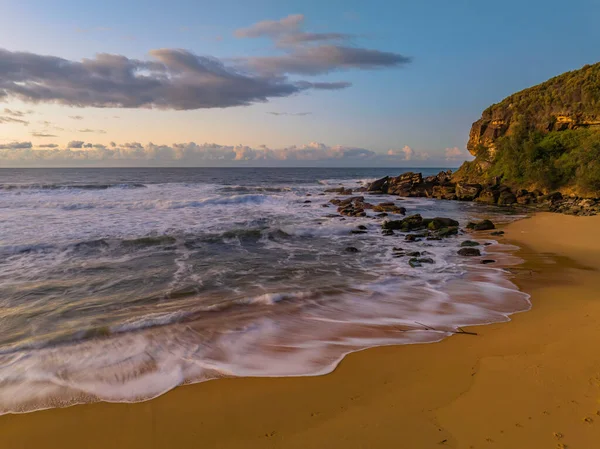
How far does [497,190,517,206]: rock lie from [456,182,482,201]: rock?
2.86 metres

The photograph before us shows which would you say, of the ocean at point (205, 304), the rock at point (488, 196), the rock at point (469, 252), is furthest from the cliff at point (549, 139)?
the rock at point (469, 252)

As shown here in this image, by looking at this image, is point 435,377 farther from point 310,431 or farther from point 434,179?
point 434,179

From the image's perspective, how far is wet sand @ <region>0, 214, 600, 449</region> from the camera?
3635 millimetres

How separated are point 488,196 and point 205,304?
2959 centimetres

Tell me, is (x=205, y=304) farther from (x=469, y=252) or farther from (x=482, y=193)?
(x=482, y=193)

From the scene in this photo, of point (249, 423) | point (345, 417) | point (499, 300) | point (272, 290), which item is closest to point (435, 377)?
point (345, 417)

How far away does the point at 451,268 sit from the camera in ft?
35.0

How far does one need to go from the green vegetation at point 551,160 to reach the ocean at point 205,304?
1680cm

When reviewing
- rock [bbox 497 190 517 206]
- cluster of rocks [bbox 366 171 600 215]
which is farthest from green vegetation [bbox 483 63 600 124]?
rock [bbox 497 190 517 206]

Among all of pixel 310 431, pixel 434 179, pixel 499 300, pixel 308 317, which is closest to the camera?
pixel 310 431

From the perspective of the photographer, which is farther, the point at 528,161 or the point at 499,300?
the point at 528,161

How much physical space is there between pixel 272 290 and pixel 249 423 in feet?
16.4

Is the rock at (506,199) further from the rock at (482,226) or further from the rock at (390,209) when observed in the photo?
the rock at (482,226)

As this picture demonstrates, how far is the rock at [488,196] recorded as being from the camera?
98.8 feet
